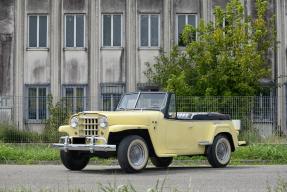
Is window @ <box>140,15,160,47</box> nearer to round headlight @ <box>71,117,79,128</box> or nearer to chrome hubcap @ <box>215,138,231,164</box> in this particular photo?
chrome hubcap @ <box>215,138,231,164</box>

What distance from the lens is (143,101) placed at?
17750mm

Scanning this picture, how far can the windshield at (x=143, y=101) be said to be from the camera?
57.2 feet

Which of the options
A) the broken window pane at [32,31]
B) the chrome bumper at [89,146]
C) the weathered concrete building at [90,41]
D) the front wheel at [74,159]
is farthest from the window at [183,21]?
the chrome bumper at [89,146]

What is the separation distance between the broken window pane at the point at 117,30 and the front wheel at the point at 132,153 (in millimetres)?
20906

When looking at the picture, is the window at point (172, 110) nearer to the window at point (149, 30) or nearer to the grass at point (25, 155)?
the grass at point (25, 155)

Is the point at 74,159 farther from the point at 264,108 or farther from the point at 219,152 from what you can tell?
the point at 264,108

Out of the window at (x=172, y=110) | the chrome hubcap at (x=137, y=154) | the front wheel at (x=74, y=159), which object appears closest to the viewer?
the chrome hubcap at (x=137, y=154)

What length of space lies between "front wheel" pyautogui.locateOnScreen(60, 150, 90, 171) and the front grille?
2.48 ft

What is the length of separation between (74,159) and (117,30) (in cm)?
2054

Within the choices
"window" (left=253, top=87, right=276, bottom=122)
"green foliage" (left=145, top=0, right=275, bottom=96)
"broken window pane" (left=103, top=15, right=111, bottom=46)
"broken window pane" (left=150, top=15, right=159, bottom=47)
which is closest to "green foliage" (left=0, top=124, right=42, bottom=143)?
"green foliage" (left=145, top=0, right=275, bottom=96)

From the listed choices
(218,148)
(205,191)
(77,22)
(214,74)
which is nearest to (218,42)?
(214,74)

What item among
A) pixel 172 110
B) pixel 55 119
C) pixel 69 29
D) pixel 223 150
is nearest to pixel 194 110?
pixel 55 119

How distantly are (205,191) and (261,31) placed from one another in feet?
71.2

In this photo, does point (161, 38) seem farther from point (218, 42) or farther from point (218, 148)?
point (218, 148)
